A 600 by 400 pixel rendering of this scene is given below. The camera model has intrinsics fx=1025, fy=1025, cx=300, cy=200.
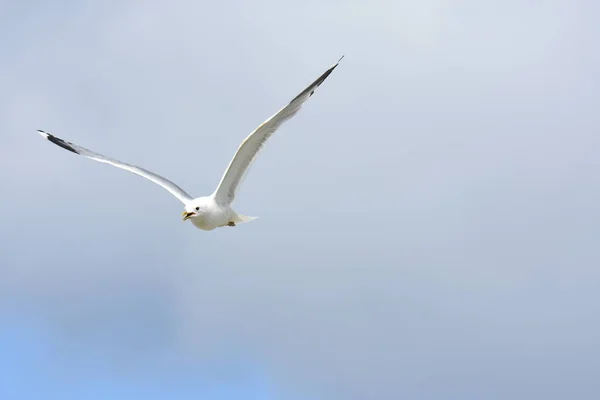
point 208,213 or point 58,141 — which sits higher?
point 58,141

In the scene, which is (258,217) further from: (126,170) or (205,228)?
(126,170)

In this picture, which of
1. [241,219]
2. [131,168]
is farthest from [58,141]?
[241,219]

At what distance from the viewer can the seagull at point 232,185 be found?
798 inches

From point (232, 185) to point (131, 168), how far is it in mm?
3669

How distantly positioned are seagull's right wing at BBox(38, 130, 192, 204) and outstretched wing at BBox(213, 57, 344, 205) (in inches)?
51.6

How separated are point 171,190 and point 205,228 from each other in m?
2.16

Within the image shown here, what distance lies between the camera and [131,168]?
2456cm

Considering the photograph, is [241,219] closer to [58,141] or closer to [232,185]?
[232,185]

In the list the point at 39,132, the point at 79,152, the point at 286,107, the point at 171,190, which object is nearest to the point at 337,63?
the point at 286,107

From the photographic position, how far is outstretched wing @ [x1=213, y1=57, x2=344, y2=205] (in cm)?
2017

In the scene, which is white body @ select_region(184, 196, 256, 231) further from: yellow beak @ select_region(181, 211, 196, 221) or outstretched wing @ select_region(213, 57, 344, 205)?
outstretched wing @ select_region(213, 57, 344, 205)

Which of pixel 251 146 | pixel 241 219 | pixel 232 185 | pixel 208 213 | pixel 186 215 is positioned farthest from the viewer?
pixel 241 219

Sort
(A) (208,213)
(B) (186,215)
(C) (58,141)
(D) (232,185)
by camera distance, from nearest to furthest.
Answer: (B) (186,215)
(A) (208,213)
(D) (232,185)
(C) (58,141)

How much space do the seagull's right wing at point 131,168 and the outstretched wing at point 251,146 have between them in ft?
4.30
